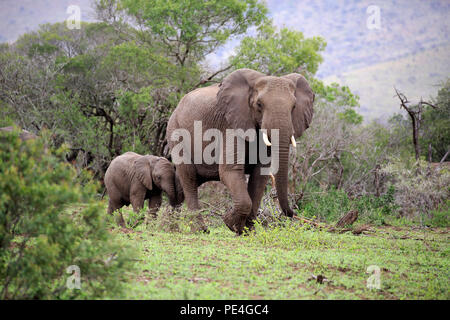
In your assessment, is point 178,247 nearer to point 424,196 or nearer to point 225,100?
point 225,100

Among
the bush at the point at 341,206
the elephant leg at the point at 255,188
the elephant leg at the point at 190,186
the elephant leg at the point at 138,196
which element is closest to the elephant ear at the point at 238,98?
the elephant leg at the point at 255,188

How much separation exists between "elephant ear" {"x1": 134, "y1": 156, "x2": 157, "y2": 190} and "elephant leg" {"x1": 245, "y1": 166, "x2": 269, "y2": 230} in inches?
150

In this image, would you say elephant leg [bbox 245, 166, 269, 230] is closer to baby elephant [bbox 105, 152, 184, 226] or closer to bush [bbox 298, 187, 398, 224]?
baby elephant [bbox 105, 152, 184, 226]

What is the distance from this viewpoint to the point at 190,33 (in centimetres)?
1848

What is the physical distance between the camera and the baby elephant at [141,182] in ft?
37.5

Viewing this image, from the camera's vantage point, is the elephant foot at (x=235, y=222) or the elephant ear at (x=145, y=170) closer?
the elephant foot at (x=235, y=222)

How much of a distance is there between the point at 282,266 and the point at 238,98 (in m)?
3.24

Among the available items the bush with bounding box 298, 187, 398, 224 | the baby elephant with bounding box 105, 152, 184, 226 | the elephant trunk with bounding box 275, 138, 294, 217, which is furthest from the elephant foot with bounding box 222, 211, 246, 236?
the bush with bounding box 298, 187, 398, 224

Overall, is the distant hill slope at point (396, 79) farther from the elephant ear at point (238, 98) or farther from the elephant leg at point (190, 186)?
the elephant ear at point (238, 98)

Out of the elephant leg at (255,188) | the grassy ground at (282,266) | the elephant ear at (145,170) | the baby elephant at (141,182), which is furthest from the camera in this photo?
the elephant ear at (145,170)

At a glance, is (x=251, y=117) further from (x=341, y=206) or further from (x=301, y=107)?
(x=341, y=206)

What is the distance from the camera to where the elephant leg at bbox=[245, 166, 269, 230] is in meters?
8.50

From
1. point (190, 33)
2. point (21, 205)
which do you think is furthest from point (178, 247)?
point (190, 33)
